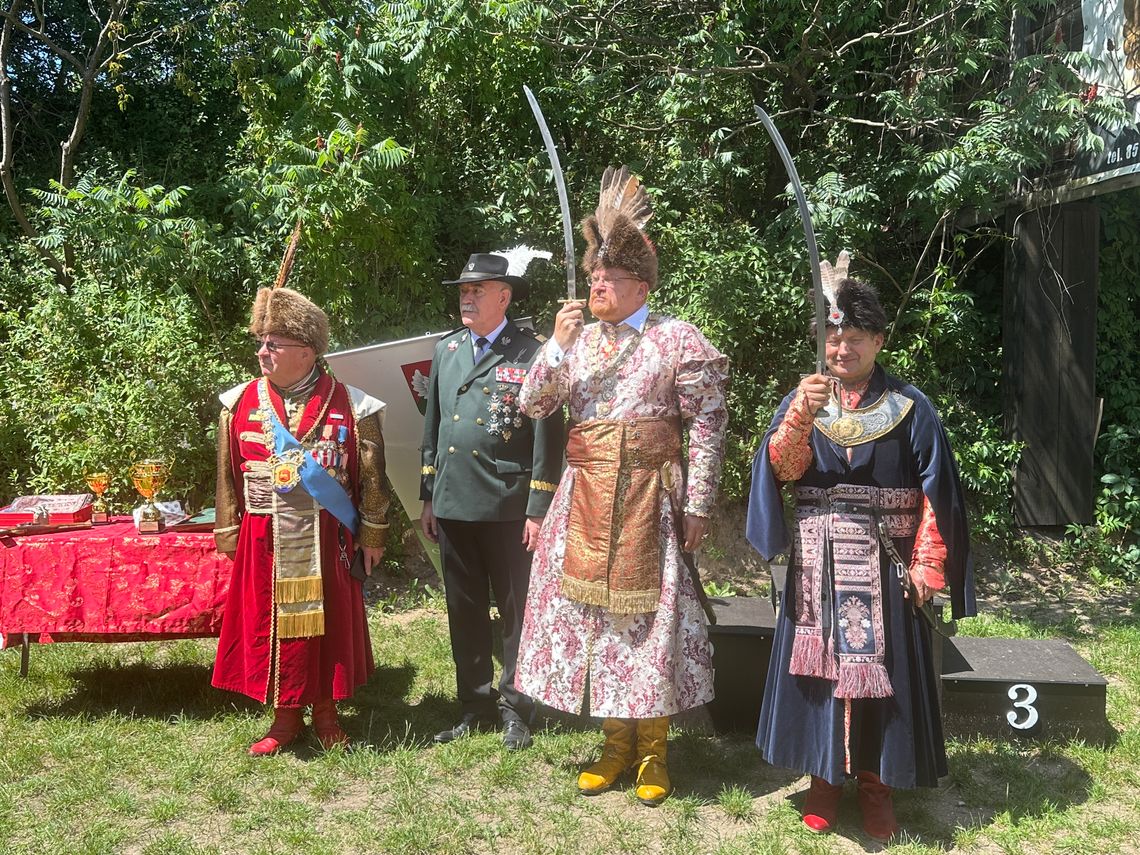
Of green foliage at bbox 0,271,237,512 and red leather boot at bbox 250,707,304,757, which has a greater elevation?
green foliage at bbox 0,271,237,512

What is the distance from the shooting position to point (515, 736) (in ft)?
13.2

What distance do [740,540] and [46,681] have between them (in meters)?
4.56

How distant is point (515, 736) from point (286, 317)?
184 cm

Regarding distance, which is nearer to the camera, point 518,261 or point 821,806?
point 821,806

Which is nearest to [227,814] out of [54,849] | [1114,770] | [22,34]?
[54,849]

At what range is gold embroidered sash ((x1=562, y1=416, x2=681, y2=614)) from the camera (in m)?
3.43

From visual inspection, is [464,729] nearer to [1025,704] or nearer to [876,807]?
[876,807]

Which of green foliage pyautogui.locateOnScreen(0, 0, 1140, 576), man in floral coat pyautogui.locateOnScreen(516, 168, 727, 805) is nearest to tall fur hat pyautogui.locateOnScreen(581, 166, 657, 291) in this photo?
man in floral coat pyautogui.locateOnScreen(516, 168, 727, 805)

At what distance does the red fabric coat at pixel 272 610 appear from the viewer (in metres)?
3.91

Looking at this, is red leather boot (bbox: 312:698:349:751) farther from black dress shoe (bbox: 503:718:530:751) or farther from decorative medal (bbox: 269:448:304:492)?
decorative medal (bbox: 269:448:304:492)

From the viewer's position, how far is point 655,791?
11.6ft

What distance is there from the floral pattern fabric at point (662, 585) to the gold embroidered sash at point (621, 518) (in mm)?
48

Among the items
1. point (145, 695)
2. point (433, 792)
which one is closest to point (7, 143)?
point (145, 695)

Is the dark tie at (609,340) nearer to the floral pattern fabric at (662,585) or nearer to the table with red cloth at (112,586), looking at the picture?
the floral pattern fabric at (662,585)
